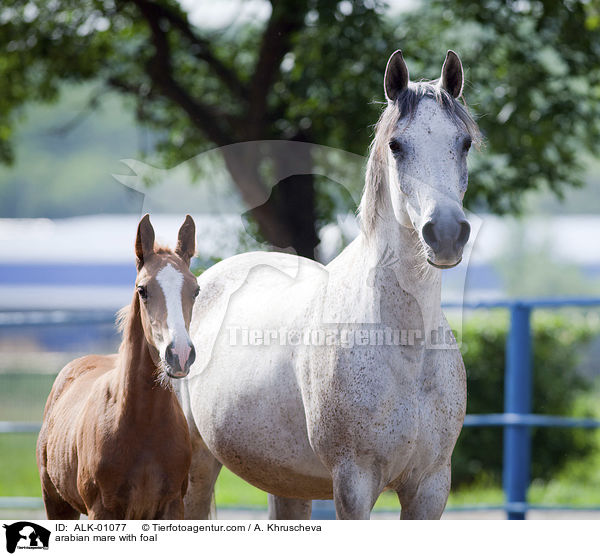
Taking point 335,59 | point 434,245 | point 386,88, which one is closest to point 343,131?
point 335,59

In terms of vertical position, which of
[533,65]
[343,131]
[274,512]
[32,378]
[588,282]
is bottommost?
[274,512]

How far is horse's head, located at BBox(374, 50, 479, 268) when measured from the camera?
5.13ft

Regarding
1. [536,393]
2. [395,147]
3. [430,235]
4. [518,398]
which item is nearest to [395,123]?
[395,147]

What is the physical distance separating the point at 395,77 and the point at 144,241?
0.64 m

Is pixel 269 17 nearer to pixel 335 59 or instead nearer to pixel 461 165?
pixel 335 59

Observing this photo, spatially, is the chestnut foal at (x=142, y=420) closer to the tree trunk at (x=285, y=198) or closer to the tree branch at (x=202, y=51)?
the tree trunk at (x=285, y=198)

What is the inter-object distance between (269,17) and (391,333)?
2.39m

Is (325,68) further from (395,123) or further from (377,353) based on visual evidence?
(377,353)

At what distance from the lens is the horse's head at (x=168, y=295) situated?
1650 mm

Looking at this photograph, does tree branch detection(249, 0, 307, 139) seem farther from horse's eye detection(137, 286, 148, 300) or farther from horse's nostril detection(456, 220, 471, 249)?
horse's nostril detection(456, 220, 471, 249)

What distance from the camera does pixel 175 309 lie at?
170 centimetres

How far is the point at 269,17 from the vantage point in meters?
3.74

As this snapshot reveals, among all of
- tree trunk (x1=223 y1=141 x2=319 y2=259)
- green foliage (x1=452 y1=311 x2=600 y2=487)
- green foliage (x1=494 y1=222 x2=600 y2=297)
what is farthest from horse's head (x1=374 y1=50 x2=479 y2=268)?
green foliage (x1=494 y1=222 x2=600 y2=297)
